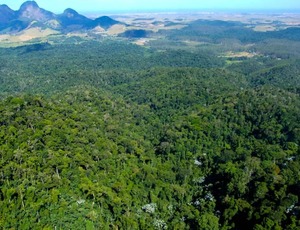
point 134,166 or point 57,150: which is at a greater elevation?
point 57,150

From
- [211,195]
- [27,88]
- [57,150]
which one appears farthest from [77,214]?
[27,88]

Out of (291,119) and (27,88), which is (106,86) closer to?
(27,88)

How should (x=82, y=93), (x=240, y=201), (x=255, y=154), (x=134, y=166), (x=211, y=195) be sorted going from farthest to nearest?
(x=82, y=93) → (x=255, y=154) → (x=134, y=166) → (x=211, y=195) → (x=240, y=201)

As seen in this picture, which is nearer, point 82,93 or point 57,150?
point 57,150

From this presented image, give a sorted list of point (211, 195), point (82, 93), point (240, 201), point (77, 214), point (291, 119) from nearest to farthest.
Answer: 1. point (77, 214)
2. point (240, 201)
3. point (211, 195)
4. point (291, 119)
5. point (82, 93)

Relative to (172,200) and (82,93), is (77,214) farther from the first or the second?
(82,93)

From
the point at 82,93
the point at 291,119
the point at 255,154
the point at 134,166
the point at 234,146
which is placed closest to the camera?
the point at 134,166

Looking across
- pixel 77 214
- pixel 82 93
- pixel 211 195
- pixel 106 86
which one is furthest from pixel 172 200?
pixel 106 86
